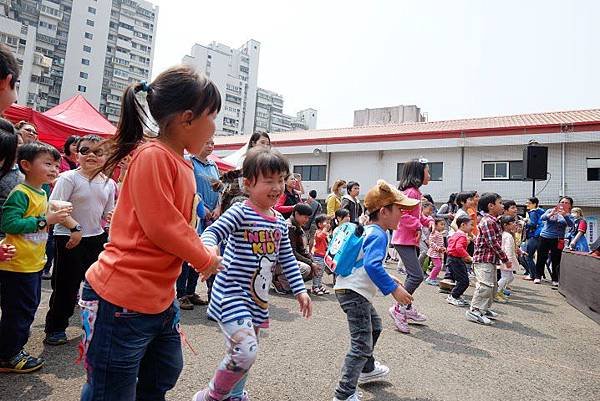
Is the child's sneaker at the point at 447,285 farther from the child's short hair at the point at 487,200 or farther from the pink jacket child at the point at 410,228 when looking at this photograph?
the pink jacket child at the point at 410,228

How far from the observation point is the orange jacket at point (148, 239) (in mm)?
1385

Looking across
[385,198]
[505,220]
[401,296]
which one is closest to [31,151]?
[385,198]

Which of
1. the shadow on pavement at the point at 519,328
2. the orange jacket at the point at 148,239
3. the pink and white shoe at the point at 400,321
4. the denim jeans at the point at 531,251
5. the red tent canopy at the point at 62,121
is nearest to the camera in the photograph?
the orange jacket at the point at 148,239

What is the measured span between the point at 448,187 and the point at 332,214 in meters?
16.5

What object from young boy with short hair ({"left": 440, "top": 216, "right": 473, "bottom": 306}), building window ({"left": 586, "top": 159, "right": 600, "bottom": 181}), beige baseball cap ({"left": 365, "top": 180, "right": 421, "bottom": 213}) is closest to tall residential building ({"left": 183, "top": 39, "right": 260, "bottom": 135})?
building window ({"left": 586, "top": 159, "right": 600, "bottom": 181})

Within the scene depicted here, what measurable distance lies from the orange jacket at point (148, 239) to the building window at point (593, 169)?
2350cm

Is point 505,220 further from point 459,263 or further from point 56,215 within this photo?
point 56,215

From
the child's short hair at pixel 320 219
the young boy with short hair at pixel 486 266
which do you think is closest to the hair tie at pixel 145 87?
the young boy with short hair at pixel 486 266

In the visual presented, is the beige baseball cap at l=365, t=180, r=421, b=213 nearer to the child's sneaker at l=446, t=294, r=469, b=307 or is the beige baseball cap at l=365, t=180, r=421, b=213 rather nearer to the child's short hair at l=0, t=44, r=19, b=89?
the child's short hair at l=0, t=44, r=19, b=89

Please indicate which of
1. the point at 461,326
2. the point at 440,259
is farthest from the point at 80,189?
the point at 440,259

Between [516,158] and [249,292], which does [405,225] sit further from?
[516,158]

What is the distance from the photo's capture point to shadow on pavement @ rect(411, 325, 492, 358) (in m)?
3.75

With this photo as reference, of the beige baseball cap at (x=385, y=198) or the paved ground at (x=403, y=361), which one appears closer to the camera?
the paved ground at (x=403, y=361)

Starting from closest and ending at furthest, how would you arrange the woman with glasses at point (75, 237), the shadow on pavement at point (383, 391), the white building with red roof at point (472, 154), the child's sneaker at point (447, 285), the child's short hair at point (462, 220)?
the shadow on pavement at point (383, 391) → the woman with glasses at point (75, 237) → the child's short hair at point (462, 220) → the child's sneaker at point (447, 285) → the white building with red roof at point (472, 154)
